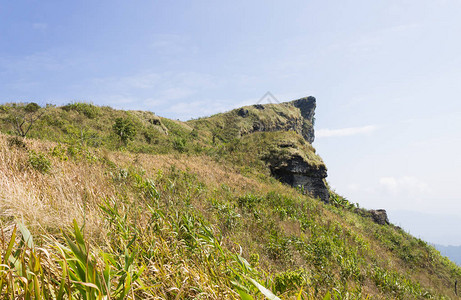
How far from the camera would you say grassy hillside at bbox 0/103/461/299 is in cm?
162

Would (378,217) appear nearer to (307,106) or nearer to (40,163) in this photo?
(40,163)

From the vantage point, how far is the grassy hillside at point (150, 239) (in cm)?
162

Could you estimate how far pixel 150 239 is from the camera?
278 centimetres

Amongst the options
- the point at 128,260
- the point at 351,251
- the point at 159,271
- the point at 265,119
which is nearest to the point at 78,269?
the point at 128,260

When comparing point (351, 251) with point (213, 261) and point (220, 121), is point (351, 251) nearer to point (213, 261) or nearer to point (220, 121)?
point (213, 261)

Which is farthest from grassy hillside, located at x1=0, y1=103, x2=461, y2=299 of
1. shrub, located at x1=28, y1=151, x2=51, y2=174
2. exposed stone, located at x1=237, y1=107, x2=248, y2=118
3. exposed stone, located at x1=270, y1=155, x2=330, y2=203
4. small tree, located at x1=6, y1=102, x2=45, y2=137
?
exposed stone, located at x1=237, y1=107, x2=248, y2=118

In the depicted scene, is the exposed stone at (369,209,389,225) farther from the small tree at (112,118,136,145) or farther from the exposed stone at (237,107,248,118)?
the small tree at (112,118,136,145)

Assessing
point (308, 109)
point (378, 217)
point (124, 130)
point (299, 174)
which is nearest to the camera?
point (124, 130)

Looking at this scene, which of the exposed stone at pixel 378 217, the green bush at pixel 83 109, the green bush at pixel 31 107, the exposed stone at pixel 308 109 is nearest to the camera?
the green bush at pixel 31 107

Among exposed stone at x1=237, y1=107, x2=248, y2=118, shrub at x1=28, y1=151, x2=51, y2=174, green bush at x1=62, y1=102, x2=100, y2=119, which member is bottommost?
shrub at x1=28, y1=151, x2=51, y2=174

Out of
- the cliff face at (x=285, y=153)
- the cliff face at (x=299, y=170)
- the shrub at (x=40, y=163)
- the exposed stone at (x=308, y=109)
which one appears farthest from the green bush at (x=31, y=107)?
the exposed stone at (x=308, y=109)

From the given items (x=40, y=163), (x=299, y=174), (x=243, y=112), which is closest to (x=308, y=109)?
(x=243, y=112)

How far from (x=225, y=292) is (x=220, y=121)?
4053 centimetres

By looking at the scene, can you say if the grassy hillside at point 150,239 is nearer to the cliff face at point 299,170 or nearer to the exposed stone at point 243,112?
the cliff face at point 299,170
